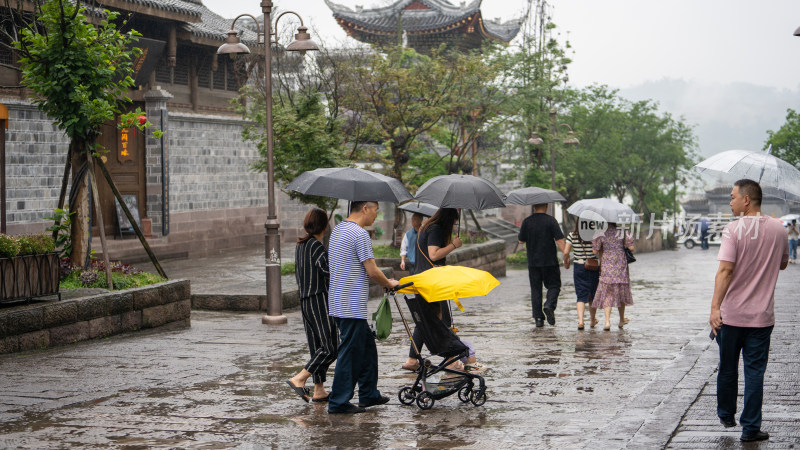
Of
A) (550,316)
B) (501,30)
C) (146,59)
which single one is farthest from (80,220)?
(501,30)

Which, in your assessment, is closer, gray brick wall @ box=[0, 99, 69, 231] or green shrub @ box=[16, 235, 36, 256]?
green shrub @ box=[16, 235, 36, 256]

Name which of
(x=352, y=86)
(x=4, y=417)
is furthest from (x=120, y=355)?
(x=352, y=86)

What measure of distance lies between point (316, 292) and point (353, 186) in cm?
89

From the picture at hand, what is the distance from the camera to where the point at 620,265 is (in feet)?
40.8

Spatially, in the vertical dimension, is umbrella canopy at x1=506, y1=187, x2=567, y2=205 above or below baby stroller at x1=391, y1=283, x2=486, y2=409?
above

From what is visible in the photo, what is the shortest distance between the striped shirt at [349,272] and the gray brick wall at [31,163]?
46.8 ft

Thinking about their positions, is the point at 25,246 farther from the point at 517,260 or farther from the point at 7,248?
the point at 517,260

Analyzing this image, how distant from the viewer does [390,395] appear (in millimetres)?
8031

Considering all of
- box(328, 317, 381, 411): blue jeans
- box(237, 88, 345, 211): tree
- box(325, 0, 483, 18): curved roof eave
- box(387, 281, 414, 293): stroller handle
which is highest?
box(325, 0, 483, 18): curved roof eave

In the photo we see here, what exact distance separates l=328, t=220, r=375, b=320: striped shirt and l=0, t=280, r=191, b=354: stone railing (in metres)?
4.56

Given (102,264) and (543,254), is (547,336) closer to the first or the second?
(543,254)

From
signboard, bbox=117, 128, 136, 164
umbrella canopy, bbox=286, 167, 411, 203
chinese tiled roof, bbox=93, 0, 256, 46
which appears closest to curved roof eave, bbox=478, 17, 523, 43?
chinese tiled roof, bbox=93, 0, 256, 46

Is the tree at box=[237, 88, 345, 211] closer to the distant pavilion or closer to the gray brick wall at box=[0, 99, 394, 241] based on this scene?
the gray brick wall at box=[0, 99, 394, 241]

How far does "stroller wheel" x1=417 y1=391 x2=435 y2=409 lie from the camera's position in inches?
289
